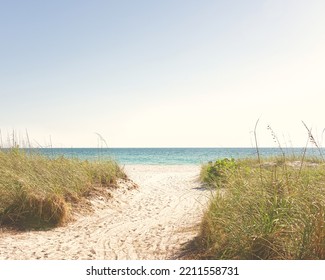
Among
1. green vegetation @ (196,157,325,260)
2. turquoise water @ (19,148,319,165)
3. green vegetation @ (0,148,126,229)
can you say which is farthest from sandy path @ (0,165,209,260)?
turquoise water @ (19,148,319,165)

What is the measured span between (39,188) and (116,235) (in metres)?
2.50

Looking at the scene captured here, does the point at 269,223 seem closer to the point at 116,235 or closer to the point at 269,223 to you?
the point at 269,223

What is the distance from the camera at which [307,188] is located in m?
5.01

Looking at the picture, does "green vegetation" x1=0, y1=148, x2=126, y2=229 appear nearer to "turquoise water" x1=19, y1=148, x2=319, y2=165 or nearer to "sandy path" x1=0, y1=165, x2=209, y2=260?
"sandy path" x1=0, y1=165, x2=209, y2=260

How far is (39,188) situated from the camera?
25.9 feet

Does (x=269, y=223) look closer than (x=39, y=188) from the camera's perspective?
Yes

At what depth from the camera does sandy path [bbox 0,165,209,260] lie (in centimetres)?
564

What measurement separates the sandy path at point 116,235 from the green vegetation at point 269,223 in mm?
846

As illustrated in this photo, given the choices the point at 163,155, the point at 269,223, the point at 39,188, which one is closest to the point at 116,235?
the point at 39,188

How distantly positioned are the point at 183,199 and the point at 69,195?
407 cm

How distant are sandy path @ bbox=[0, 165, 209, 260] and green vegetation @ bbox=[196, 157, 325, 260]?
0.85 meters

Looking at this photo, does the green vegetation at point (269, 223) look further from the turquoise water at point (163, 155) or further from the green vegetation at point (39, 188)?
the green vegetation at point (39, 188)

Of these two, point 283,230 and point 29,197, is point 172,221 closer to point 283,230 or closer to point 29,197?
point 29,197

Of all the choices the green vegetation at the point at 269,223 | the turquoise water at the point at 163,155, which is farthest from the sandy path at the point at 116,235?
the turquoise water at the point at 163,155
